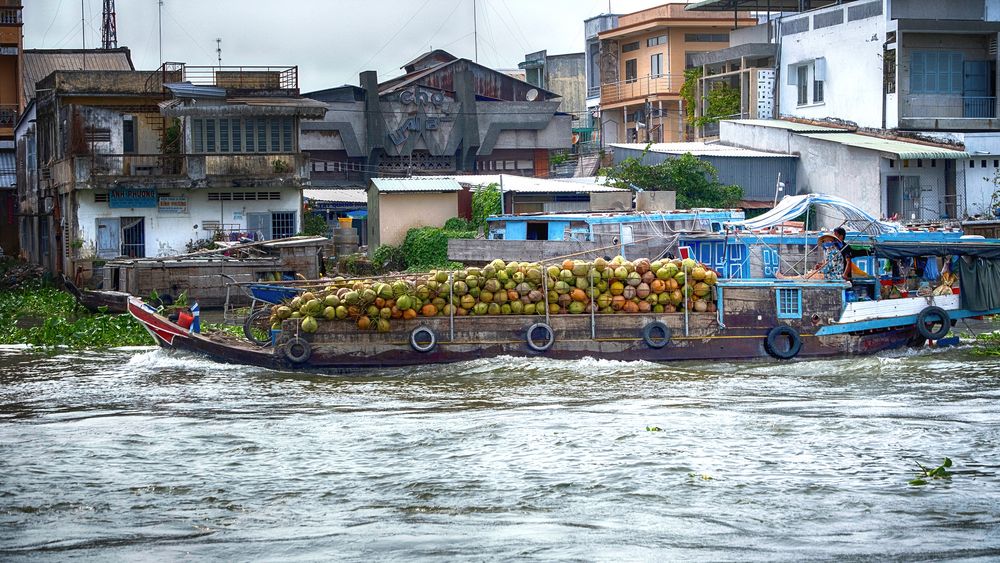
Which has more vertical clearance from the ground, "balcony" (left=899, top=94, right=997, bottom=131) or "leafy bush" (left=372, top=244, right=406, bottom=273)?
"balcony" (left=899, top=94, right=997, bottom=131)

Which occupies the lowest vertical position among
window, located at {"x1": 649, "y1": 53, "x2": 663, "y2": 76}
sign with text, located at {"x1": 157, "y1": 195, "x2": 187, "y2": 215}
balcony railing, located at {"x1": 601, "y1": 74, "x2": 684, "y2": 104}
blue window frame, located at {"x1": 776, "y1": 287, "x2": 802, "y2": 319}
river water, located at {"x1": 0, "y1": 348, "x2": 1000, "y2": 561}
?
river water, located at {"x1": 0, "y1": 348, "x2": 1000, "y2": 561}

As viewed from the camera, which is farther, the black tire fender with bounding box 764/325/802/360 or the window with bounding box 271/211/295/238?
the window with bounding box 271/211/295/238

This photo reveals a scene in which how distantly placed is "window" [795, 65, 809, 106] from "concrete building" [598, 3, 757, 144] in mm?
8167

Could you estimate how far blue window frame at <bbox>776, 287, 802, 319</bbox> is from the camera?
19.2 metres

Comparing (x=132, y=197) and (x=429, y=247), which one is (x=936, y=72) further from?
(x=132, y=197)

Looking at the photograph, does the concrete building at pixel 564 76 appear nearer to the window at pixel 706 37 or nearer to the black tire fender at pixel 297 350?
the window at pixel 706 37

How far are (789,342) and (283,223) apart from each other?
19.1 m

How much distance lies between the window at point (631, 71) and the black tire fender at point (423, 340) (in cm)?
3553

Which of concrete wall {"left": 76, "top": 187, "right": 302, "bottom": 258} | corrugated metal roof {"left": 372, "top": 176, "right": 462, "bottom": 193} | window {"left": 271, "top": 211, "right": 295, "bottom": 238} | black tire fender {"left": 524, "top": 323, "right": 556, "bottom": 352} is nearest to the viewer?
black tire fender {"left": 524, "top": 323, "right": 556, "bottom": 352}

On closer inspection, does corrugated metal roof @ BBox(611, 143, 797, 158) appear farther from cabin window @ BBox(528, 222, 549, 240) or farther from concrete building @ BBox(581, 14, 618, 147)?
concrete building @ BBox(581, 14, 618, 147)

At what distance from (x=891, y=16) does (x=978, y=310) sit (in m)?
17.2

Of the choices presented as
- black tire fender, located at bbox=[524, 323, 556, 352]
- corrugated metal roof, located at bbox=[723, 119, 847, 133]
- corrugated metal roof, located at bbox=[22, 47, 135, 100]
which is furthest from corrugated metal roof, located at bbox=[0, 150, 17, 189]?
black tire fender, located at bbox=[524, 323, 556, 352]

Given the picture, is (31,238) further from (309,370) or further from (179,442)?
(179,442)

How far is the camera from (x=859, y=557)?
9.33 m
